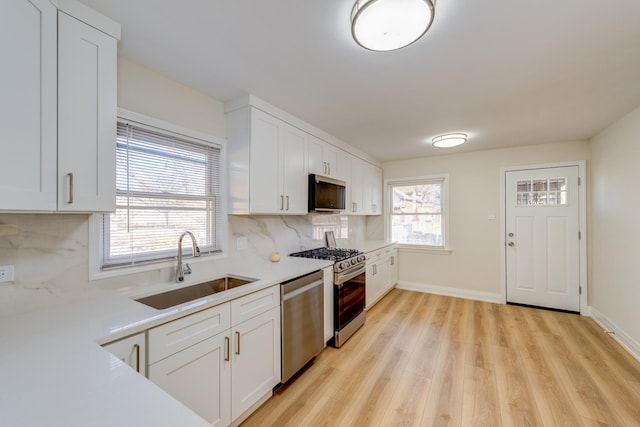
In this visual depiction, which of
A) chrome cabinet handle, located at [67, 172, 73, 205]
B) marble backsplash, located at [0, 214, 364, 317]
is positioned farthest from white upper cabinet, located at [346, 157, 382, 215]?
chrome cabinet handle, located at [67, 172, 73, 205]

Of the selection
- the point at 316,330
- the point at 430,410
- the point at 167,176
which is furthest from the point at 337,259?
the point at 167,176

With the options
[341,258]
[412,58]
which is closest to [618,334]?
[341,258]

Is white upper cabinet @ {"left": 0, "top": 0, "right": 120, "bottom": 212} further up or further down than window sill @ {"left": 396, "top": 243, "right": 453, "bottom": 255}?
further up

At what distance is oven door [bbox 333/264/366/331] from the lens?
2680mm

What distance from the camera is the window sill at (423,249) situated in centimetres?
438

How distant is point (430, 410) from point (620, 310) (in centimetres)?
258

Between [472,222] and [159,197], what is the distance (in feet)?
13.8

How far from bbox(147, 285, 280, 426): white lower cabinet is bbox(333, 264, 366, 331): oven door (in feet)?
2.78

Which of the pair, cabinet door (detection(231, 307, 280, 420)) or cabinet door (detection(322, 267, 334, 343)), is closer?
cabinet door (detection(231, 307, 280, 420))

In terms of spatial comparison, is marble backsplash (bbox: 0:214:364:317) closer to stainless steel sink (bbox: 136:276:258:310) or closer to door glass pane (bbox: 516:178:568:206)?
stainless steel sink (bbox: 136:276:258:310)

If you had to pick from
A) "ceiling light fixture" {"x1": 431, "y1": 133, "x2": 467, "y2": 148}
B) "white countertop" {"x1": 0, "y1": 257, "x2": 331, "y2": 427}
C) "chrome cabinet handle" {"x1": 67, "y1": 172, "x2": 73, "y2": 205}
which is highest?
"ceiling light fixture" {"x1": 431, "y1": 133, "x2": 467, "y2": 148}

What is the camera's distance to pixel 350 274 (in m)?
2.86

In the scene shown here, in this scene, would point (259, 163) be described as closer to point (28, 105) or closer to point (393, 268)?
point (28, 105)

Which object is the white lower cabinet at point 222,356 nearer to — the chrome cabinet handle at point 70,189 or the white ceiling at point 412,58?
the chrome cabinet handle at point 70,189
